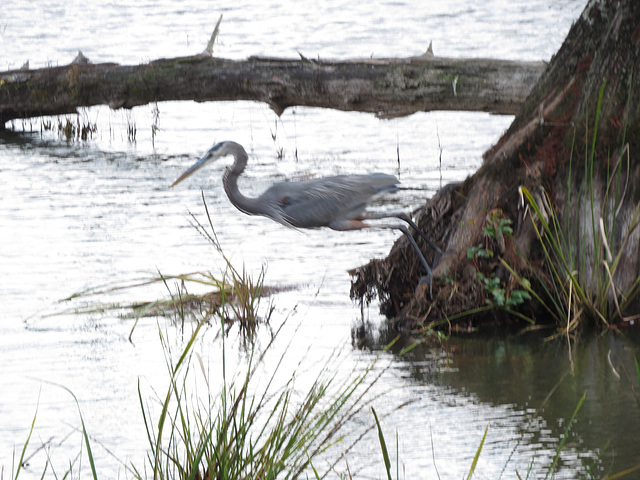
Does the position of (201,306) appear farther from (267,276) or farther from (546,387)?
(546,387)

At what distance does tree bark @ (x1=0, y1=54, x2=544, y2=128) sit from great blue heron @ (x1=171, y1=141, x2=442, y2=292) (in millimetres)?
3866

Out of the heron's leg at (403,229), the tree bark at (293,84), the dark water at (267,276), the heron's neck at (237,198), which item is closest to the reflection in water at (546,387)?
the dark water at (267,276)

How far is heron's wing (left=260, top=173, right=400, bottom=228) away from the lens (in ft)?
21.2

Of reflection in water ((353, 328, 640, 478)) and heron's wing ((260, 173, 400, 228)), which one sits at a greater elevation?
heron's wing ((260, 173, 400, 228))

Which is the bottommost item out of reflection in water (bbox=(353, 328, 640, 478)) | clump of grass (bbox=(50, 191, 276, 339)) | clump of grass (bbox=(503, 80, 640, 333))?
reflection in water (bbox=(353, 328, 640, 478))

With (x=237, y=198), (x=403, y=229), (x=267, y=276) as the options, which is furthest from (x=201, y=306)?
(x=403, y=229)

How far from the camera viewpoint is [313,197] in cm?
647

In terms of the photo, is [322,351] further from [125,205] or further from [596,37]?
[125,205]

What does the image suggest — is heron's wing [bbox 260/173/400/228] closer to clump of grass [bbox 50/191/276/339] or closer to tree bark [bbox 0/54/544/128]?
clump of grass [bbox 50/191/276/339]

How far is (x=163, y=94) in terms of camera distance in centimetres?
1166

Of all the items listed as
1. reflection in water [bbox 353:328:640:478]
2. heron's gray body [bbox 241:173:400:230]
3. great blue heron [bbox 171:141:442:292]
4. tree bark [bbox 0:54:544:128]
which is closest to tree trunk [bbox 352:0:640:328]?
reflection in water [bbox 353:328:640:478]

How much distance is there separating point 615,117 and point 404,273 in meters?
1.54

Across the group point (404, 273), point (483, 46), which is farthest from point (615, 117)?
point (483, 46)

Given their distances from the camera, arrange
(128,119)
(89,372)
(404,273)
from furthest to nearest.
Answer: (128,119)
(404,273)
(89,372)
